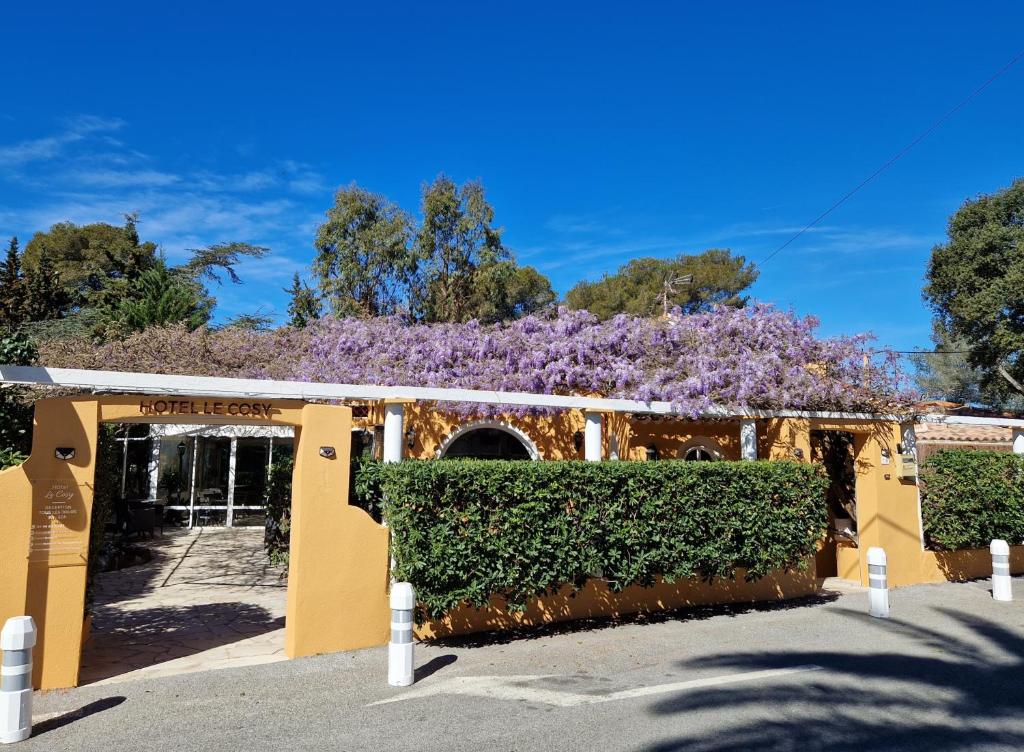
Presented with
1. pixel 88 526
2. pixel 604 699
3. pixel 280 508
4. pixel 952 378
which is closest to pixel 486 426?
pixel 280 508

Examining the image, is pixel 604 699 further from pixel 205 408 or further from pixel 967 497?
pixel 967 497

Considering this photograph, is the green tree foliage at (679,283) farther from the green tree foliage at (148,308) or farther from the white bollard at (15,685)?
the white bollard at (15,685)

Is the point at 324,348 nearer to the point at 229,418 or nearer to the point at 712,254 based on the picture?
the point at 229,418

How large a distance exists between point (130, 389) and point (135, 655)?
2771 mm

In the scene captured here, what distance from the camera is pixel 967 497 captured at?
1165 cm

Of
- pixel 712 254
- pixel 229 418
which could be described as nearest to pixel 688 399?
pixel 229 418

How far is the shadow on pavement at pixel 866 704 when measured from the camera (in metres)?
4.77

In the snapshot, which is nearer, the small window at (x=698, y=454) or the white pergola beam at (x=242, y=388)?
the white pergola beam at (x=242, y=388)

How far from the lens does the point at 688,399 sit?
11.0m

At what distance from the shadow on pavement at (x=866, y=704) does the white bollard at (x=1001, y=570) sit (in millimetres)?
3019

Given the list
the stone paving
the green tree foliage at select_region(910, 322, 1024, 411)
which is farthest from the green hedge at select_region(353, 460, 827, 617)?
the green tree foliage at select_region(910, 322, 1024, 411)

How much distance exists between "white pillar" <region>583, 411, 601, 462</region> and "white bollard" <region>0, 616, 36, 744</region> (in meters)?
6.24

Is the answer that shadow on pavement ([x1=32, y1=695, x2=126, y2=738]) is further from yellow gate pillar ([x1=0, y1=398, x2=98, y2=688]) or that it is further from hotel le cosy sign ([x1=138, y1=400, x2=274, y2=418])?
hotel le cosy sign ([x1=138, y1=400, x2=274, y2=418])

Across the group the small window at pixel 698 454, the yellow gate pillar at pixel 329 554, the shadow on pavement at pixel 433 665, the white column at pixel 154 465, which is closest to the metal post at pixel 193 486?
the white column at pixel 154 465
